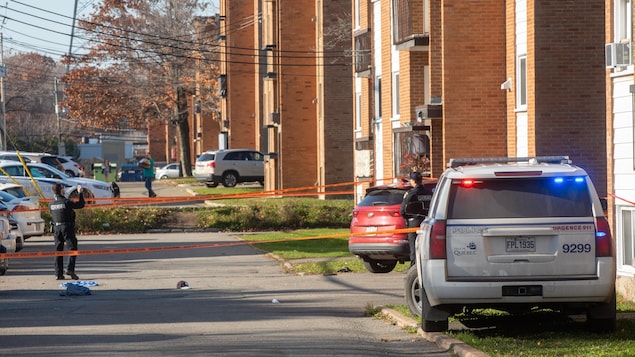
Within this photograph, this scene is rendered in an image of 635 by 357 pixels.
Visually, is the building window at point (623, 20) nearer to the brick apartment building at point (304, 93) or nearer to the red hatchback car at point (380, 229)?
the red hatchback car at point (380, 229)

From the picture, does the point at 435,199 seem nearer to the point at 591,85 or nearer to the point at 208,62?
the point at 591,85

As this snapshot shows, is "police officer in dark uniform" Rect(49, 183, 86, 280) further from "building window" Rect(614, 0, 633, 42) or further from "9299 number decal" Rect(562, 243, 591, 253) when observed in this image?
"9299 number decal" Rect(562, 243, 591, 253)

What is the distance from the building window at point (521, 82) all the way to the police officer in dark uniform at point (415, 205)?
7.35 m

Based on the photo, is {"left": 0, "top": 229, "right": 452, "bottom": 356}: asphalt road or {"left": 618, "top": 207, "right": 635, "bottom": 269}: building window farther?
{"left": 618, "top": 207, "right": 635, "bottom": 269}: building window

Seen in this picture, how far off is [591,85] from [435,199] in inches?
481

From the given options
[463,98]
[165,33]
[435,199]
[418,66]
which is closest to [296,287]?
[435,199]

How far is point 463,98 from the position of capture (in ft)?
94.2

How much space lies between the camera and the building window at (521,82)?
2559 cm

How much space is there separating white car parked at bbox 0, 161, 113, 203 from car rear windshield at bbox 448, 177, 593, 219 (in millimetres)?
26432

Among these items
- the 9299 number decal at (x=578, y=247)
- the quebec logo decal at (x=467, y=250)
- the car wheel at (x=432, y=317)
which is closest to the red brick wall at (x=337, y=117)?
the car wheel at (x=432, y=317)

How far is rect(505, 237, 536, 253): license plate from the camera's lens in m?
12.2

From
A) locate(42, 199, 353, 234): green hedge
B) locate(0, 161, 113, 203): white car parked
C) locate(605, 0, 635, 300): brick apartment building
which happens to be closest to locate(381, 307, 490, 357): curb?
locate(605, 0, 635, 300): brick apartment building

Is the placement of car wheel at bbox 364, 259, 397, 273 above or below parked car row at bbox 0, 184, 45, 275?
below

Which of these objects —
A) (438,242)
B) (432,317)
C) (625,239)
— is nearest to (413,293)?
(432,317)
